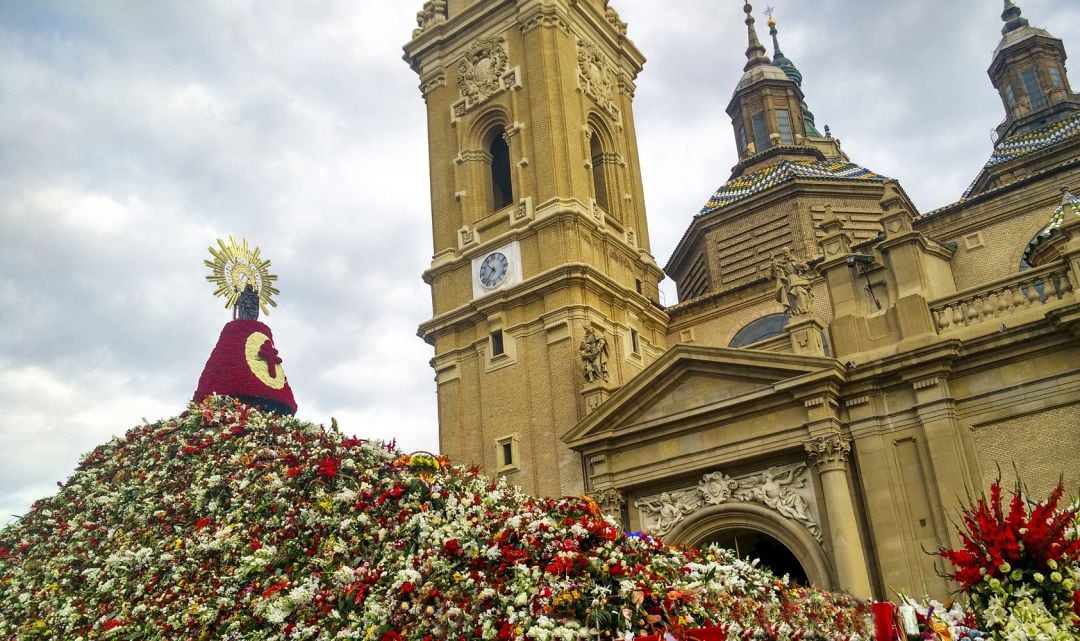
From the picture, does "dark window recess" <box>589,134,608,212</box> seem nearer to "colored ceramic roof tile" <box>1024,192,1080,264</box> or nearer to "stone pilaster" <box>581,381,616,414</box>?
"stone pilaster" <box>581,381,616,414</box>

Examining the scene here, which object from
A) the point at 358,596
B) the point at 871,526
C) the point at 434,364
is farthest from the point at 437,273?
the point at 358,596

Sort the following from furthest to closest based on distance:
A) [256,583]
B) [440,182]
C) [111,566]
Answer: [440,182]
[111,566]
[256,583]

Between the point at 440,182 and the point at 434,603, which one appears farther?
the point at 440,182

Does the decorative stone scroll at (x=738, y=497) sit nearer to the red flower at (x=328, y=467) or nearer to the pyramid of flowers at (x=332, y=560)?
the pyramid of flowers at (x=332, y=560)

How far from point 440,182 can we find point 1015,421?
60.2 ft

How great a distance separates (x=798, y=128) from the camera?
133 ft

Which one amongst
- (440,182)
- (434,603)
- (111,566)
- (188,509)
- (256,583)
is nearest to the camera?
(434,603)

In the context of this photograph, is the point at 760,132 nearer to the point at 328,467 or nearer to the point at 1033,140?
the point at 1033,140

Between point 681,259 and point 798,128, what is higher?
point 798,128

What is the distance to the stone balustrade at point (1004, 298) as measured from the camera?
19312 millimetres

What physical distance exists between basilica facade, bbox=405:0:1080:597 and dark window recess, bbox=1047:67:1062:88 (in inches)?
185

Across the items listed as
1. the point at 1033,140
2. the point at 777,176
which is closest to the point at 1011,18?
the point at 1033,140

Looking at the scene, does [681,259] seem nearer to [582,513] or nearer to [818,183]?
[818,183]

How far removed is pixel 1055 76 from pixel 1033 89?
1.02 meters
